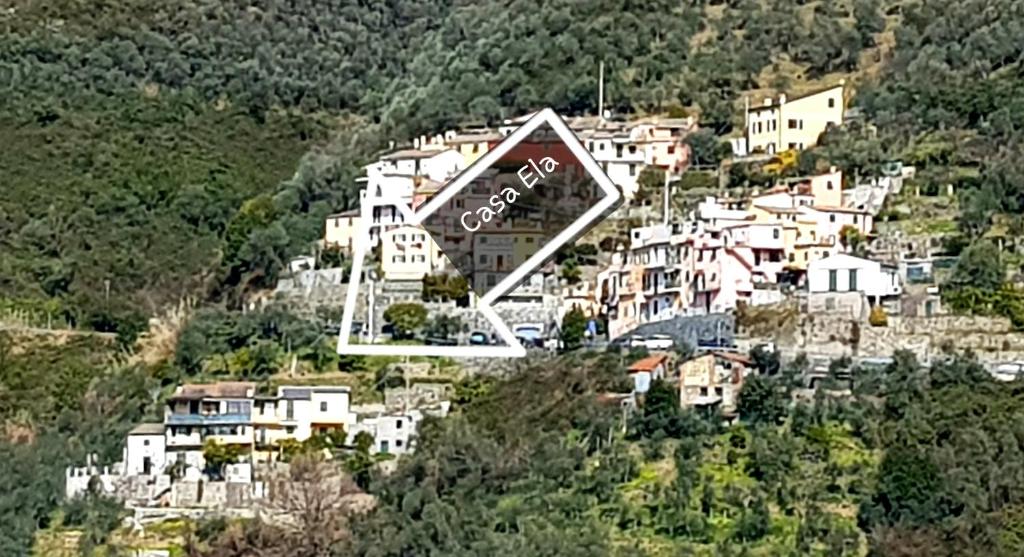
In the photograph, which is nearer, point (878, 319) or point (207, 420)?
point (878, 319)

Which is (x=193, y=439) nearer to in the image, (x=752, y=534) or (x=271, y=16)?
(x=752, y=534)

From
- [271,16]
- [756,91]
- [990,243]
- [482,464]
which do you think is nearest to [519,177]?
[482,464]

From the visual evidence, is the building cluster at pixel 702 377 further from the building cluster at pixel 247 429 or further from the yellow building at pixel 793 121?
the yellow building at pixel 793 121

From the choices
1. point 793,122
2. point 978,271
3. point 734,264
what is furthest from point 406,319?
point 793,122

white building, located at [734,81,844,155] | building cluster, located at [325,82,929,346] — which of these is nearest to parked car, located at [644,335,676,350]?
building cluster, located at [325,82,929,346]

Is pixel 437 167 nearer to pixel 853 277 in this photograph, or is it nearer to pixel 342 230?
pixel 342 230

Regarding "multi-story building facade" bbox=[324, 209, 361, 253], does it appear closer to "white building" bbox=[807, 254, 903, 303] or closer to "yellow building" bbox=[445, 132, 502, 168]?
"yellow building" bbox=[445, 132, 502, 168]

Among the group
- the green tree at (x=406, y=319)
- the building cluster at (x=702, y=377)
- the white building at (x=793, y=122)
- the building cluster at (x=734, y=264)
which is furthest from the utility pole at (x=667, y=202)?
the building cluster at (x=702, y=377)
